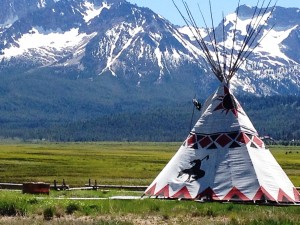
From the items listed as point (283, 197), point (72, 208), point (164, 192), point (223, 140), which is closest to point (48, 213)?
point (72, 208)

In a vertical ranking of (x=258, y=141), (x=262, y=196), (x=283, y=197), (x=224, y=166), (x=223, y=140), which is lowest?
(x=283, y=197)

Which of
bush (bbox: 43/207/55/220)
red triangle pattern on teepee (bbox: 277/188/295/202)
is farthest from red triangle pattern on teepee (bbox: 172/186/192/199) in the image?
bush (bbox: 43/207/55/220)

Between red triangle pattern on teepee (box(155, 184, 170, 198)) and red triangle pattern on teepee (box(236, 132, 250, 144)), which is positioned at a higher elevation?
red triangle pattern on teepee (box(236, 132, 250, 144))

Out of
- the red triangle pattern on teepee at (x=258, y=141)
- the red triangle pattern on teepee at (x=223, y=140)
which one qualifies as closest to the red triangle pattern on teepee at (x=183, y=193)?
the red triangle pattern on teepee at (x=223, y=140)

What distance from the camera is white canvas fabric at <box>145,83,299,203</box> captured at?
112ft

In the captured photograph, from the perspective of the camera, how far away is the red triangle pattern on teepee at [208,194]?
34219 mm

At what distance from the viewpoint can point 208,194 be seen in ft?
113

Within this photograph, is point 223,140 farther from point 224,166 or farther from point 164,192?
point 164,192

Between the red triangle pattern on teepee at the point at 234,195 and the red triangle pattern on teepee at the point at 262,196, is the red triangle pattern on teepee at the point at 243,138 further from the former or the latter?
the red triangle pattern on teepee at the point at 262,196

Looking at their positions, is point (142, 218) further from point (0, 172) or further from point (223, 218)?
point (0, 172)

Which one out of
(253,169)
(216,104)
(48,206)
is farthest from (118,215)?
(216,104)

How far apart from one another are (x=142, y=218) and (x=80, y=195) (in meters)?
12.9

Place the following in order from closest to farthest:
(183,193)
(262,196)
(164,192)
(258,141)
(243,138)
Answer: (262,196), (183,193), (164,192), (243,138), (258,141)

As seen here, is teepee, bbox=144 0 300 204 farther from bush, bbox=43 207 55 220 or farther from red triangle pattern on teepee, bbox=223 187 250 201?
bush, bbox=43 207 55 220
